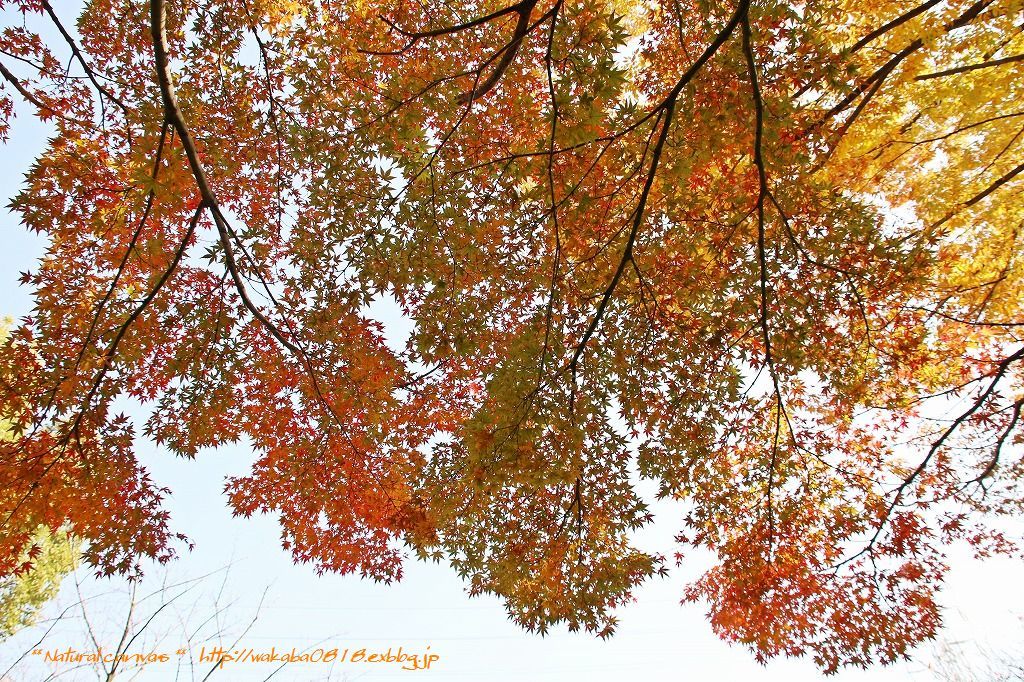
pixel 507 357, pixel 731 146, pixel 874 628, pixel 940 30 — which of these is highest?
pixel 940 30

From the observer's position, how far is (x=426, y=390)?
206 inches

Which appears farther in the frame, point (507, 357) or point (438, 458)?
point (438, 458)

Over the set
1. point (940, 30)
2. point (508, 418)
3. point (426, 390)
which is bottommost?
point (508, 418)

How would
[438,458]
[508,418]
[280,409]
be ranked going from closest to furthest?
[508,418] → [438,458] → [280,409]

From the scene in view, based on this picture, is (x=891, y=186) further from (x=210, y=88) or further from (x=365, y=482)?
(x=210, y=88)

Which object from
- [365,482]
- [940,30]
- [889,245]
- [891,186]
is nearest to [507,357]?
[365,482]

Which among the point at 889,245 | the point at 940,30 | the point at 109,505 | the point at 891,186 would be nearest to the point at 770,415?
the point at 889,245

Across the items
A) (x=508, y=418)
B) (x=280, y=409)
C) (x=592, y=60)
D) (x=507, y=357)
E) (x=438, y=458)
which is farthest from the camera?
(x=280, y=409)

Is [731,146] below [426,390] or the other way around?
the other way around

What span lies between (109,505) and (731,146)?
17.9 ft

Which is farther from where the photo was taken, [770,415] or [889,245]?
[770,415]

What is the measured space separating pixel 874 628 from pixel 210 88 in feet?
25.2

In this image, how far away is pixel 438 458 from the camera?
4.71 metres

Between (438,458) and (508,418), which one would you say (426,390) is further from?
(508,418)
